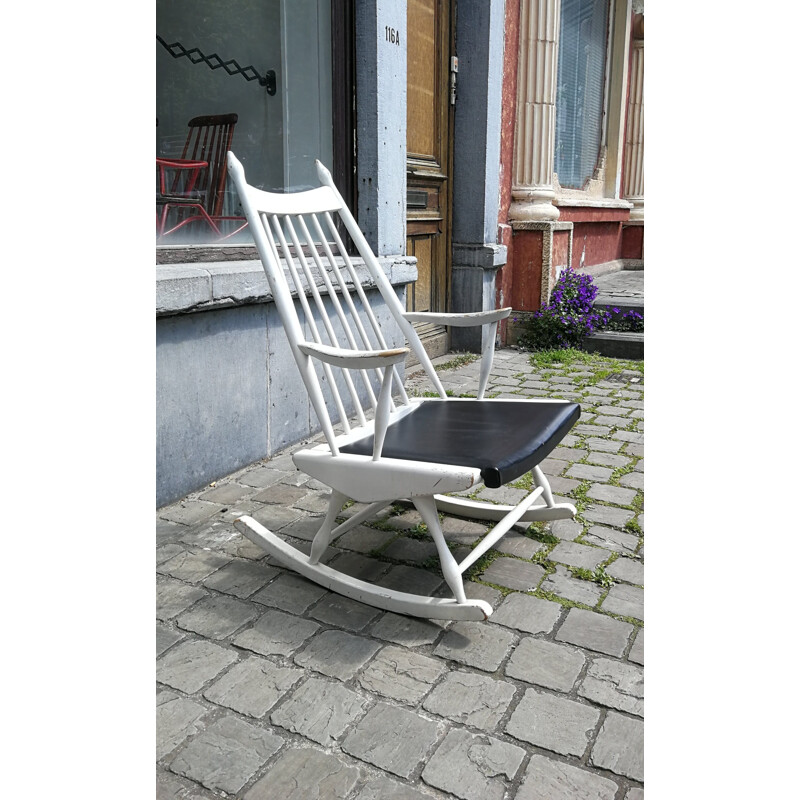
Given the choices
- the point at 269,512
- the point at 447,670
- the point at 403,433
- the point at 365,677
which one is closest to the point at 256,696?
the point at 365,677

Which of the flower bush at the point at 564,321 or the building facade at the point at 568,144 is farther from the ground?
the building facade at the point at 568,144

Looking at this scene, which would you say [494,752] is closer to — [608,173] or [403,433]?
[403,433]

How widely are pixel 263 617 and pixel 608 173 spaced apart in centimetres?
915

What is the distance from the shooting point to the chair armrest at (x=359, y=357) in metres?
1.95

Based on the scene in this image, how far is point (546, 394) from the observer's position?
4.75 meters

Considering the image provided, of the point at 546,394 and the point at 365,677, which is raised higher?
the point at 546,394

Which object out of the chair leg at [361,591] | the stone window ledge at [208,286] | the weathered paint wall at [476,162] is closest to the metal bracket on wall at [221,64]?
the stone window ledge at [208,286]

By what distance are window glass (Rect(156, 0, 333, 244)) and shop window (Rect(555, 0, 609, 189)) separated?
4442 millimetres

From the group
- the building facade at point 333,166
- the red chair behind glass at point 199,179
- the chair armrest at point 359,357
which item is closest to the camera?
the chair armrest at point 359,357

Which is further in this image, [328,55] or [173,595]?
[328,55]

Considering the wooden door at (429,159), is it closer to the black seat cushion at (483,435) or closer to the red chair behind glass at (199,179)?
the red chair behind glass at (199,179)

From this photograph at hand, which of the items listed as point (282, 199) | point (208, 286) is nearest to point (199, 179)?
point (208, 286)

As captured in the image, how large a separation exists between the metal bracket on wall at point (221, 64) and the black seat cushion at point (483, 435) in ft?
6.59

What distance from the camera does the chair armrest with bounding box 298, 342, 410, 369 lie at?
1.95 metres
